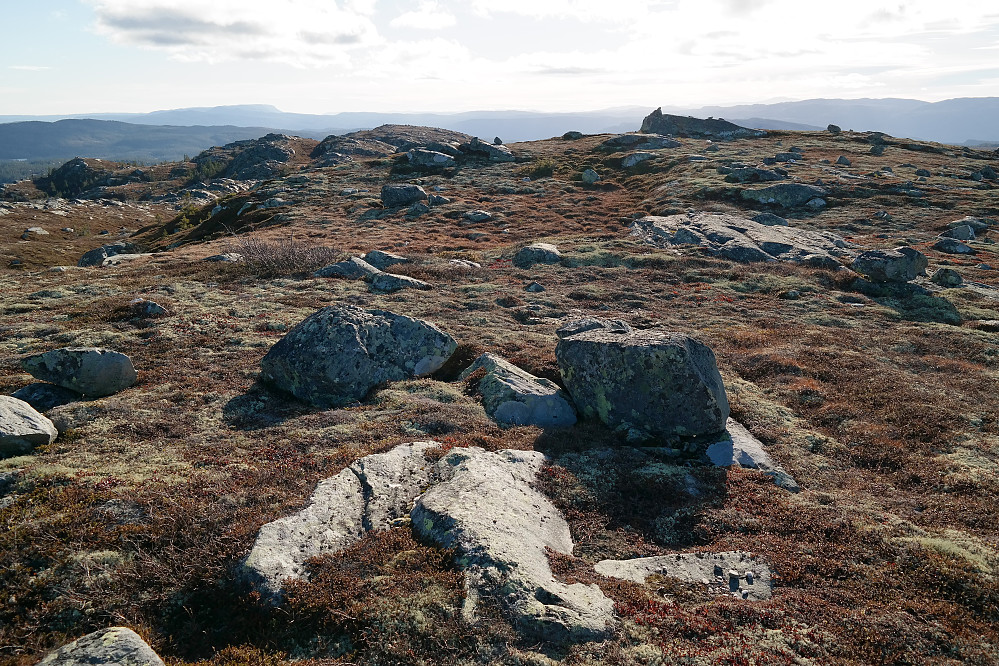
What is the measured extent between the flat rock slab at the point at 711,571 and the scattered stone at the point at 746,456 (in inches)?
169

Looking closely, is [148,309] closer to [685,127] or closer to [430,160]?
[430,160]

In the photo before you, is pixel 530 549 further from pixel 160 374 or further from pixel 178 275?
pixel 178 275

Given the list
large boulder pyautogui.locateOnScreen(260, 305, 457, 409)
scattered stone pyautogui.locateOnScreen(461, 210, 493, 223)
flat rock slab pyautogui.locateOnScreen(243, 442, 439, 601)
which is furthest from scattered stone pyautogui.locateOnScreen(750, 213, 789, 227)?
flat rock slab pyautogui.locateOnScreen(243, 442, 439, 601)

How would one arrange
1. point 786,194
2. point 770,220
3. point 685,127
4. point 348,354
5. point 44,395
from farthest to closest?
point 685,127 → point 786,194 → point 770,220 → point 348,354 → point 44,395

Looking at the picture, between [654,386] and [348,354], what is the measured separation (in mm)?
10626

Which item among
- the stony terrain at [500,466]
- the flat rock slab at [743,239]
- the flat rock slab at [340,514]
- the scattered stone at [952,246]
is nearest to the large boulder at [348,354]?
the stony terrain at [500,466]

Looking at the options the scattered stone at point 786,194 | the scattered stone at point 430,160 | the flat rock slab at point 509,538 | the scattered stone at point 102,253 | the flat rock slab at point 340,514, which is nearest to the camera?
the flat rock slab at point 509,538

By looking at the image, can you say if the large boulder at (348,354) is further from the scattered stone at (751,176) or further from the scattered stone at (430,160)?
the scattered stone at (430,160)

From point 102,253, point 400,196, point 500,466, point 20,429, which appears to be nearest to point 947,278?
point 500,466

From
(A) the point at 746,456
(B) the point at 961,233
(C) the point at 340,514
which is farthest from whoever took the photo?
(B) the point at 961,233

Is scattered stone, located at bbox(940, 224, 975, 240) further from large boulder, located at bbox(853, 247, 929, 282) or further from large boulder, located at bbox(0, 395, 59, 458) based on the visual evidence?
large boulder, located at bbox(0, 395, 59, 458)

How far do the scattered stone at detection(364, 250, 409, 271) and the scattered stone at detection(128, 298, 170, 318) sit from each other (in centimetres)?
1626

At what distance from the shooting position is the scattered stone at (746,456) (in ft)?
45.1

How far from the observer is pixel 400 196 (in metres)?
69.4
